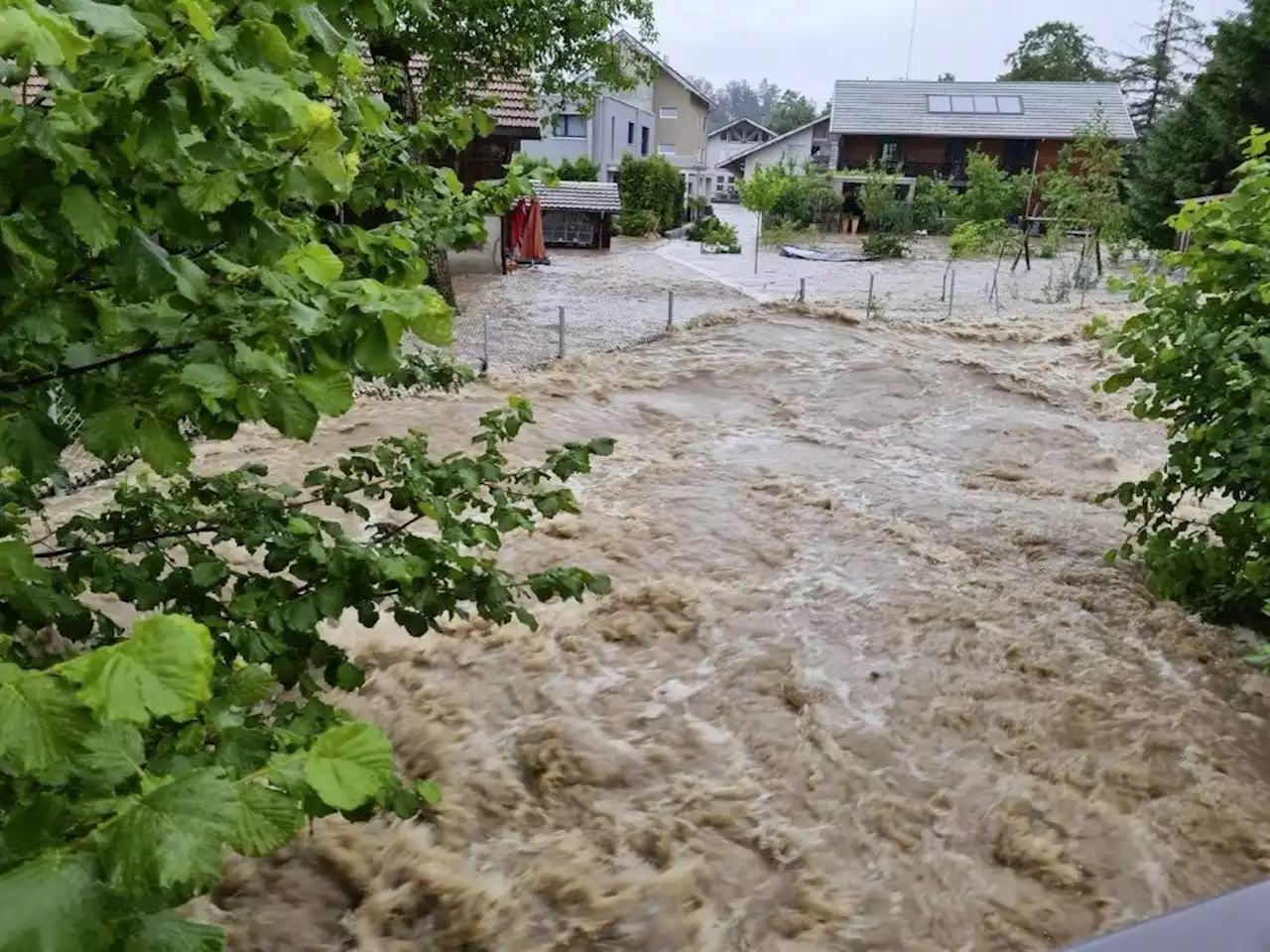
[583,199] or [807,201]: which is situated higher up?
[807,201]

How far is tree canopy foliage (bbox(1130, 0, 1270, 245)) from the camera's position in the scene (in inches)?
670

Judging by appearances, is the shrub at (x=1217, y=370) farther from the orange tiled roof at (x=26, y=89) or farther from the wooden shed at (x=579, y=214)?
the wooden shed at (x=579, y=214)

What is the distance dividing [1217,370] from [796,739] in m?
2.22

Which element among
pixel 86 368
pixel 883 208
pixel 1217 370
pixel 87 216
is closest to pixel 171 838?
pixel 87 216

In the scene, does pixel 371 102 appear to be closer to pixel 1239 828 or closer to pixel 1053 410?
pixel 1239 828

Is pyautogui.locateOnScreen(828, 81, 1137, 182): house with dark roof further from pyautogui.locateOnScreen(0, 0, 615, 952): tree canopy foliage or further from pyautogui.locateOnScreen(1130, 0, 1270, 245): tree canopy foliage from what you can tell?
pyautogui.locateOnScreen(0, 0, 615, 952): tree canopy foliage

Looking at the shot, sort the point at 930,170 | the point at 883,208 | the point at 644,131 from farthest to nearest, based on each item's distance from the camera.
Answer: the point at 644,131
the point at 930,170
the point at 883,208

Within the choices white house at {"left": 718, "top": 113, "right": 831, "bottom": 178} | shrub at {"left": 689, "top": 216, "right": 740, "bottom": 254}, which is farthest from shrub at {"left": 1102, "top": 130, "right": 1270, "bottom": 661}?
white house at {"left": 718, "top": 113, "right": 831, "bottom": 178}

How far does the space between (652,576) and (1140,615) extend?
8.36 ft

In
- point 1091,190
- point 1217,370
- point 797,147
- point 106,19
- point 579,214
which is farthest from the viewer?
point 797,147

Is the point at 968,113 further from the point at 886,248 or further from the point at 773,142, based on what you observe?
the point at 886,248

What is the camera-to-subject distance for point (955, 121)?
30469 millimetres

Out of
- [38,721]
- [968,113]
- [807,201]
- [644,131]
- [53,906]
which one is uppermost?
[968,113]

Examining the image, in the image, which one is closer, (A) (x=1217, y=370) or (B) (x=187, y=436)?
(B) (x=187, y=436)
